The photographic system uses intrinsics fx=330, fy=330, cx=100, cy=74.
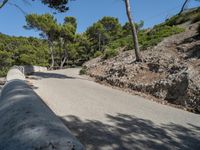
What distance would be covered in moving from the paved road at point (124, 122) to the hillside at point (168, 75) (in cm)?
86

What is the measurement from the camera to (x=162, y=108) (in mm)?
12273

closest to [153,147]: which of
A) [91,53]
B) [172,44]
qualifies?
[172,44]

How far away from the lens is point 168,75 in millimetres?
15375

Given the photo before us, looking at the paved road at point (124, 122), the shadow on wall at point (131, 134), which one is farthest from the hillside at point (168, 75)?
the shadow on wall at point (131, 134)

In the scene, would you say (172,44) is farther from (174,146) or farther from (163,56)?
(174,146)

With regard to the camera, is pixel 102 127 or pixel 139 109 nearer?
pixel 102 127

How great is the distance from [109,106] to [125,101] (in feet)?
5.05

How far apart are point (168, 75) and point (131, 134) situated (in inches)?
306

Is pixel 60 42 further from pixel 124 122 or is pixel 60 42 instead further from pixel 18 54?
pixel 124 122

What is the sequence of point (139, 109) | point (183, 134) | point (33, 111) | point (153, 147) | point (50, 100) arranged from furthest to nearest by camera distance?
point (50, 100)
point (139, 109)
point (183, 134)
point (153, 147)
point (33, 111)

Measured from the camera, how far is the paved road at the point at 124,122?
295 inches

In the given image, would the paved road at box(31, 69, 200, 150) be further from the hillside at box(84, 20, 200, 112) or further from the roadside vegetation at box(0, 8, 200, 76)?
the roadside vegetation at box(0, 8, 200, 76)

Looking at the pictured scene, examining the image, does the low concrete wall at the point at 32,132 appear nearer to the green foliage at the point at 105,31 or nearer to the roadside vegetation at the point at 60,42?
the roadside vegetation at the point at 60,42

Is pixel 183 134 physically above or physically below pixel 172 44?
below
